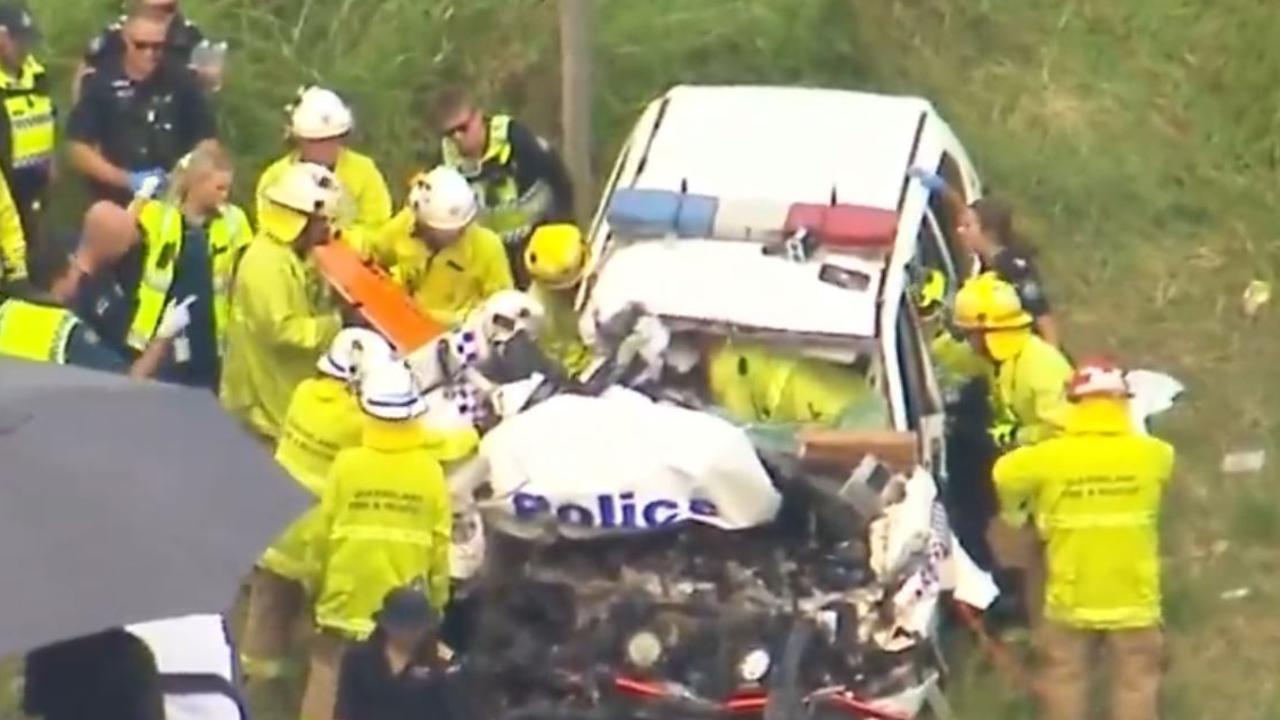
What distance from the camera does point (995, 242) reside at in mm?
10945

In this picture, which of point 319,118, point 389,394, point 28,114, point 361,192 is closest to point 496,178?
point 361,192

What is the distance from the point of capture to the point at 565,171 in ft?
40.1

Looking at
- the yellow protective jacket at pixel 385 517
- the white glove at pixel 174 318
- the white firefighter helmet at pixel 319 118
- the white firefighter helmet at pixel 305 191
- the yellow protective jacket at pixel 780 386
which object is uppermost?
the white firefighter helmet at pixel 319 118

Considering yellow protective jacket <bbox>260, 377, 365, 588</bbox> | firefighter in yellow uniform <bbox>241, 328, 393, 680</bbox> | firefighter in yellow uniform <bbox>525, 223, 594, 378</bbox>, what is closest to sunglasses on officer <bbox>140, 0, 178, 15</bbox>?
firefighter in yellow uniform <bbox>525, 223, 594, 378</bbox>

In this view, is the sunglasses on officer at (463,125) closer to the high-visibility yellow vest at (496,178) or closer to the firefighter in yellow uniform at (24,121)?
the high-visibility yellow vest at (496,178)

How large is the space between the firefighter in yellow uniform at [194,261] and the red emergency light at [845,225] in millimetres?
2044

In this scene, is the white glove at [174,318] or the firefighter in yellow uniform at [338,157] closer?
the white glove at [174,318]

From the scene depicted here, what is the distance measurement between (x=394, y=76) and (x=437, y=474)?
5943 millimetres

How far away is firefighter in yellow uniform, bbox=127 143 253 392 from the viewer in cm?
1072

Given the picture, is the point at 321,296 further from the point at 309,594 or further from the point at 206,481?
the point at 206,481

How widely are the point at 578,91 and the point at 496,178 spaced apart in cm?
124

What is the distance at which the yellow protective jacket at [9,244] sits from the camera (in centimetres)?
1155

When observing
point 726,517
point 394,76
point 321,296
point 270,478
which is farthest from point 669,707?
point 394,76

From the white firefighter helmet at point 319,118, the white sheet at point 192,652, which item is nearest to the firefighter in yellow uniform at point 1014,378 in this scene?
the white firefighter helmet at point 319,118
